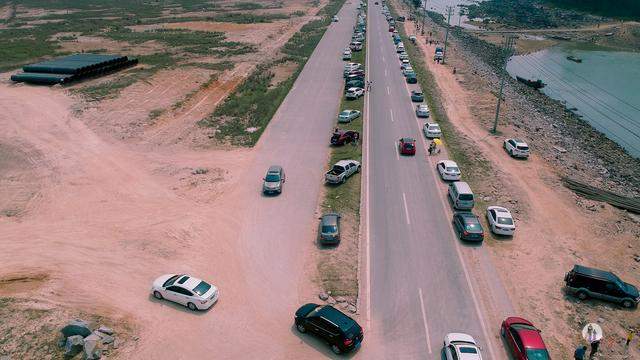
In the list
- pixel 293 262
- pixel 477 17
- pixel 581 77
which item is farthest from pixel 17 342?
pixel 477 17

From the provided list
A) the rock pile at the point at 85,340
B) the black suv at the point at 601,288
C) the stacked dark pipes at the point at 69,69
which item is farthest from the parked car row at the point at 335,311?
the stacked dark pipes at the point at 69,69

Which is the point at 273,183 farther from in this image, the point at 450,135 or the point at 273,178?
the point at 450,135


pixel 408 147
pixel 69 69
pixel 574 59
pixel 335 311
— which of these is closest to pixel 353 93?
pixel 408 147

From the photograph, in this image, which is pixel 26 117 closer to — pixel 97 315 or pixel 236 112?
pixel 236 112

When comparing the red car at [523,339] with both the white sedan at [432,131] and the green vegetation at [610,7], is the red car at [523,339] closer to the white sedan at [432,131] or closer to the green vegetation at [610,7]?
the white sedan at [432,131]

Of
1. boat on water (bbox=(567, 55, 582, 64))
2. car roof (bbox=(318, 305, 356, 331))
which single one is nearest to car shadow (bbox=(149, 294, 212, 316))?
car roof (bbox=(318, 305, 356, 331))

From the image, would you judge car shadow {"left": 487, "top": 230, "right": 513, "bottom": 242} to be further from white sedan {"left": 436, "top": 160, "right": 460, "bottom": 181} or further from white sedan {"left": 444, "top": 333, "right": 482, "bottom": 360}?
white sedan {"left": 444, "top": 333, "right": 482, "bottom": 360}
